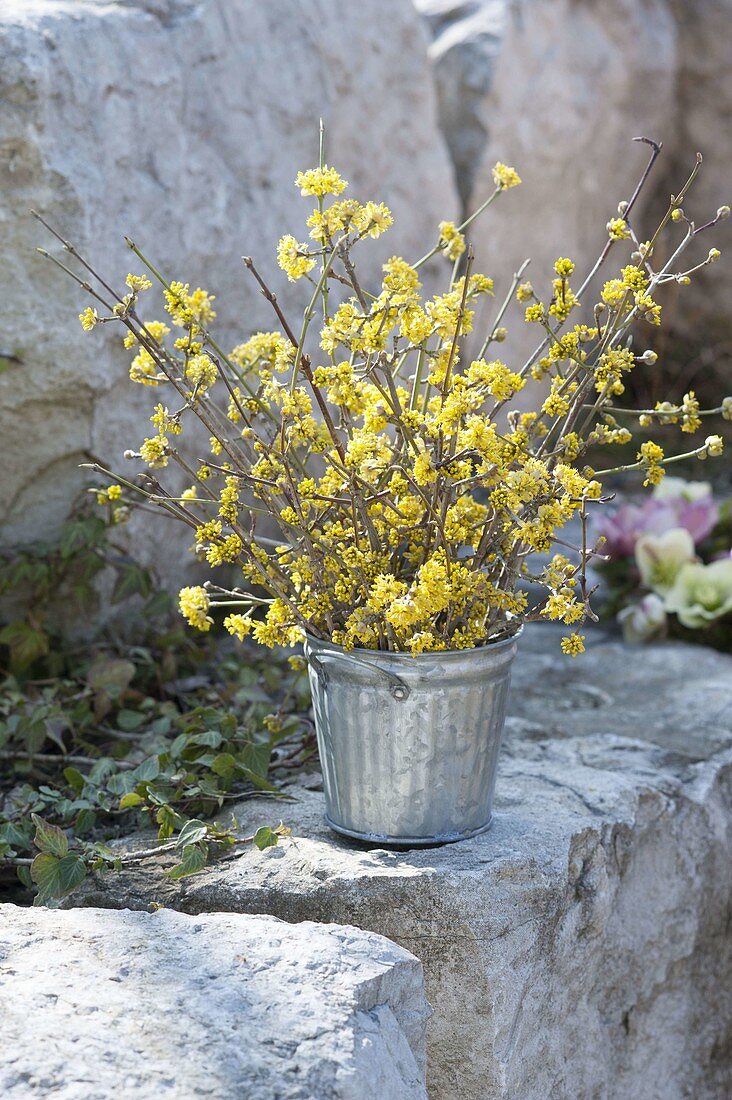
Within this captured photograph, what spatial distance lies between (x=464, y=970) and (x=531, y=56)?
341 cm

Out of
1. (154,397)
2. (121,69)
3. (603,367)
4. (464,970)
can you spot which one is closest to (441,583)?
(603,367)

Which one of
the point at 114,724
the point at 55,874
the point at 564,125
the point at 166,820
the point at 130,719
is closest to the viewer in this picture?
the point at 55,874

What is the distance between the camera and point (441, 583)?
58.1 inches

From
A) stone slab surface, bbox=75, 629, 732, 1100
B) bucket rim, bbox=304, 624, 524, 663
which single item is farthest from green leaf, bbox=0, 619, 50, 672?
bucket rim, bbox=304, 624, 524, 663

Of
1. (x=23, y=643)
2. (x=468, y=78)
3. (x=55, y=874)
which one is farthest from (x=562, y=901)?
(x=468, y=78)

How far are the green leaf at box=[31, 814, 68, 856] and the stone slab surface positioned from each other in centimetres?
7

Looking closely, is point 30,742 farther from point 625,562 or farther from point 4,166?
point 625,562

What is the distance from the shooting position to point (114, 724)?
234cm

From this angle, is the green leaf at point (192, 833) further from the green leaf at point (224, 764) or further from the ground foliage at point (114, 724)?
the green leaf at point (224, 764)

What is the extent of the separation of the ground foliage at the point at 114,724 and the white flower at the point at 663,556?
0.95 metres

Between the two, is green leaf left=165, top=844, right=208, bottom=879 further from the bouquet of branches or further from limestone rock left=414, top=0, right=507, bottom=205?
limestone rock left=414, top=0, right=507, bottom=205

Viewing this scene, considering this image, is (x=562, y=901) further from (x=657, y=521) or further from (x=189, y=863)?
(x=657, y=521)

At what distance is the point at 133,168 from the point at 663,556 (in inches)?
59.2

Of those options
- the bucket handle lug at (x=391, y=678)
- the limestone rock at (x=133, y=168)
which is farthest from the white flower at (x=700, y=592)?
the bucket handle lug at (x=391, y=678)
